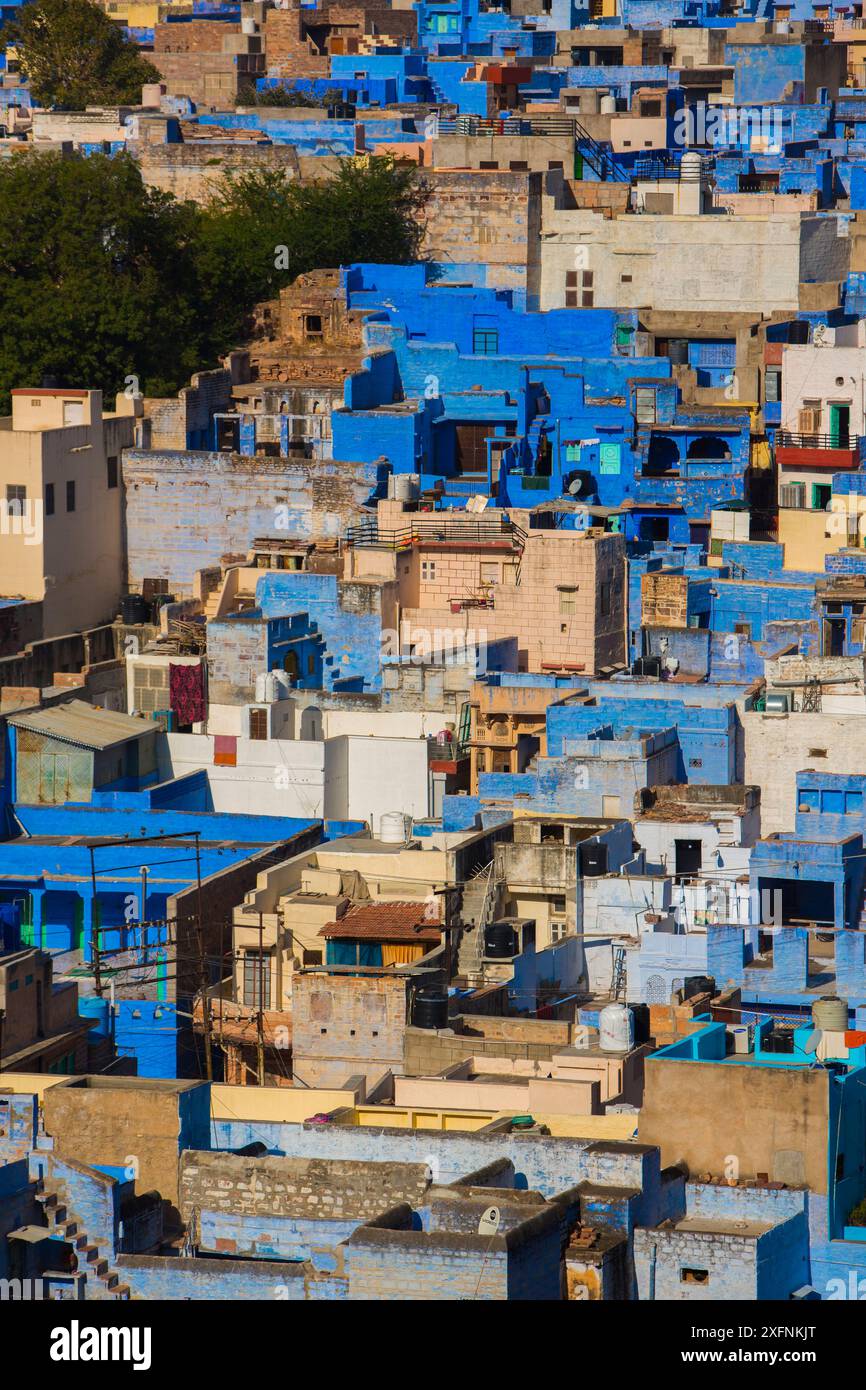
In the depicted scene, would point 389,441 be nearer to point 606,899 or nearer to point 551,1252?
point 606,899

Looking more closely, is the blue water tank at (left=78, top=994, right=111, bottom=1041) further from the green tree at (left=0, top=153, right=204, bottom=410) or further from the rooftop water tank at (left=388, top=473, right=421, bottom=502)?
the green tree at (left=0, top=153, right=204, bottom=410)

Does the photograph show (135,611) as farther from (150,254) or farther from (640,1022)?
(640,1022)

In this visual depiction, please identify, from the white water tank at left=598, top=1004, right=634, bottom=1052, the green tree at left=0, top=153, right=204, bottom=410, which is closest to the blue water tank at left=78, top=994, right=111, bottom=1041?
the white water tank at left=598, top=1004, right=634, bottom=1052

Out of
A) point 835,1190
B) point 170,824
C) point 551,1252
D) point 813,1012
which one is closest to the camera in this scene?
point 551,1252

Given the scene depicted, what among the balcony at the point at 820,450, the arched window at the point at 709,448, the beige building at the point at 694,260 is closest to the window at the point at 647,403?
the arched window at the point at 709,448

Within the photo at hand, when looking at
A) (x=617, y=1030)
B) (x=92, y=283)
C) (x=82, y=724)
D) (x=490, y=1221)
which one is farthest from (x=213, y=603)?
(x=490, y=1221)

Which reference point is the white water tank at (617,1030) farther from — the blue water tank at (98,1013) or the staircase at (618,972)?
the blue water tank at (98,1013)
